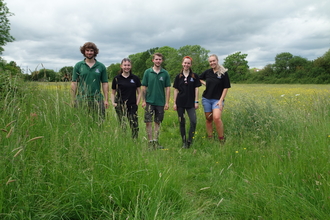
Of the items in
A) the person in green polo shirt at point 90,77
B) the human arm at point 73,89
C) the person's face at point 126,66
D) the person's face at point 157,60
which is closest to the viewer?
the human arm at point 73,89

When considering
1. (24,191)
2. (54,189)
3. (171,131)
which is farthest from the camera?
(171,131)

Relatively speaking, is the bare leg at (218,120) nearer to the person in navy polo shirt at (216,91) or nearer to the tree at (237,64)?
the person in navy polo shirt at (216,91)

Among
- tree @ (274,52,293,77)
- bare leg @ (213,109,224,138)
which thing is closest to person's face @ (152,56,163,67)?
bare leg @ (213,109,224,138)

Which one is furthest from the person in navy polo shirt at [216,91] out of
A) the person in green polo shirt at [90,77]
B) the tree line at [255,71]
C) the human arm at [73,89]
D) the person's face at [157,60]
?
the tree line at [255,71]

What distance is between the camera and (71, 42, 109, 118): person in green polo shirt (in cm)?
402

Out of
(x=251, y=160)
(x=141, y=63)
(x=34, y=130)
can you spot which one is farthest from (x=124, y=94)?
(x=141, y=63)

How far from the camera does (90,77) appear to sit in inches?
166

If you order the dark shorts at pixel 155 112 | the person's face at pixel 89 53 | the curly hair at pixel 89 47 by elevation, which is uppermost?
the curly hair at pixel 89 47

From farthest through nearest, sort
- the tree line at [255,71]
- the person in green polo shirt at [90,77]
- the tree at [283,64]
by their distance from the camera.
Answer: the tree at [283,64] < the tree line at [255,71] < the person in green polo shirt at [90,77]

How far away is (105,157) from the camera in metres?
2.57

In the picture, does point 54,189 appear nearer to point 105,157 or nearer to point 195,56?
point 105,157

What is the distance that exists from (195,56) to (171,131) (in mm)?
62319

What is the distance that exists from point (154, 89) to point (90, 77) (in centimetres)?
137

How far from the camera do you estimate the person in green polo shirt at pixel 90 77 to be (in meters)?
4.02
